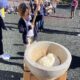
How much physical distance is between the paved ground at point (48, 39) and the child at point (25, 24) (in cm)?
72

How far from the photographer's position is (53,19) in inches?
488

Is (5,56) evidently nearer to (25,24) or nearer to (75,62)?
(25,24)

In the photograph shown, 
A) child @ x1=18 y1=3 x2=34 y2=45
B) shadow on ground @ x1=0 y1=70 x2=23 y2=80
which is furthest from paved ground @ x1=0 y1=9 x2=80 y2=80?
child @ x1=18 y1=3 x2=34 y2=45

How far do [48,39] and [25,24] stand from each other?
304 cm

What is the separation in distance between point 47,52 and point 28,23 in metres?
1.97

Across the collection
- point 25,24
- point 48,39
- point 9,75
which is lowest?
→ point 48,39

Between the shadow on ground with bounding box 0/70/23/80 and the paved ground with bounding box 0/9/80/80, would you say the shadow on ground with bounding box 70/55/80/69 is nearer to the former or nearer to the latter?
the paved ground with bounding box 0/9/80/80

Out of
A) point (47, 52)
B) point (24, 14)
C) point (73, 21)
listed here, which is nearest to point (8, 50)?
point (24, 14)

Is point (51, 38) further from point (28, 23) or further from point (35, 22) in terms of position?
point (28, 23)

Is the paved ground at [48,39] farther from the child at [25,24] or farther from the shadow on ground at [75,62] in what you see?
the child at [25,24]

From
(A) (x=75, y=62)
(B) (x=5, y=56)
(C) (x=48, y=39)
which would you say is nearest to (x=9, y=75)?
(B) (x=5, y=56)

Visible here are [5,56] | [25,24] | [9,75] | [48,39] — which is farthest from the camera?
[48,39]

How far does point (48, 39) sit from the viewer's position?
8.68 m

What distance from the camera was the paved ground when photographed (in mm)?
5996
